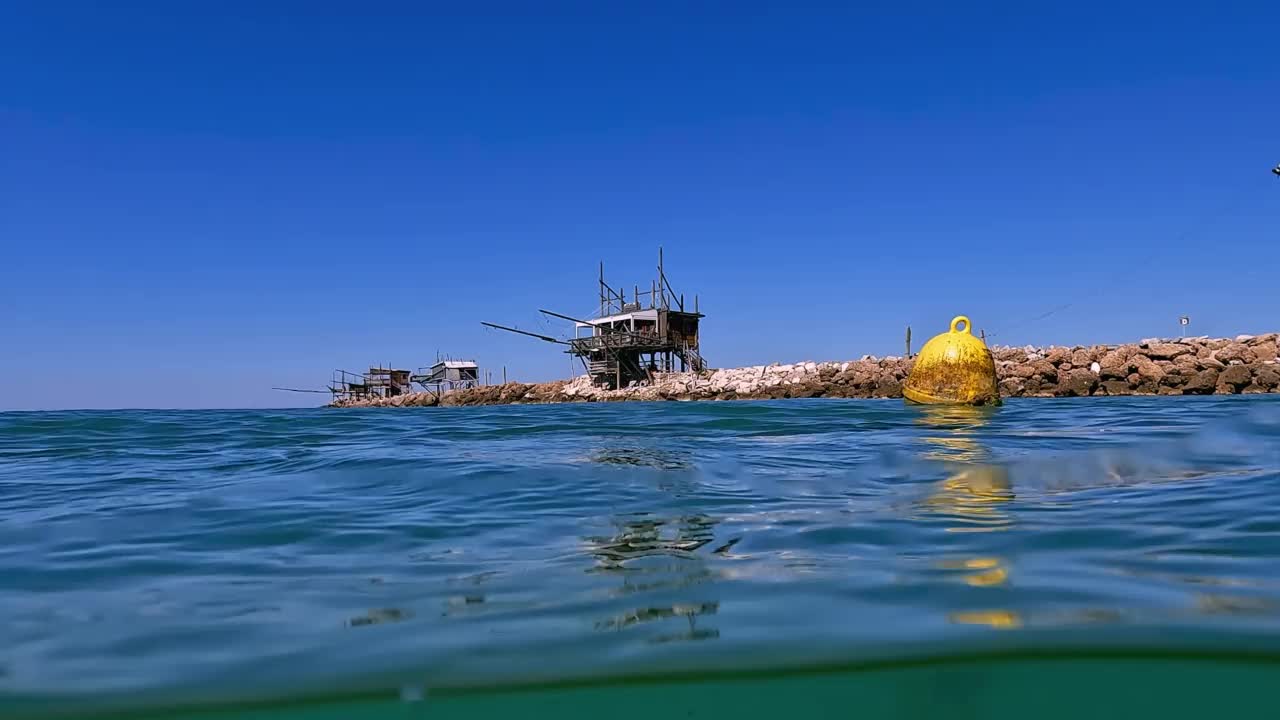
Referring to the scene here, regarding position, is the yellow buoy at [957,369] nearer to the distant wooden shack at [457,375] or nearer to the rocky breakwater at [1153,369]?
the rocky breakwater at [1153,369]

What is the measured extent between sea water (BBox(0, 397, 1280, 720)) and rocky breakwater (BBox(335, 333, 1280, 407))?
23779 mm

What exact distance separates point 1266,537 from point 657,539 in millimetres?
2505

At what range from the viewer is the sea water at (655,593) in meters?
1.63

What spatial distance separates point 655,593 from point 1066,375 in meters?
29.5

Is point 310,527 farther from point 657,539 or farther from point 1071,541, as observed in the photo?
point 1071,541

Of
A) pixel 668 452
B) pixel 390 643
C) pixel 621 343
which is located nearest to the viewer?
pixel 390 643

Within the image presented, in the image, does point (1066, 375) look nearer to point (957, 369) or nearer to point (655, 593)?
point (957, 369)

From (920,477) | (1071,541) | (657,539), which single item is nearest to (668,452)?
(920,477)

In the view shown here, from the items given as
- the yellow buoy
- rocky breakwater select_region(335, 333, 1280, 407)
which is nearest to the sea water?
the yellow buoy

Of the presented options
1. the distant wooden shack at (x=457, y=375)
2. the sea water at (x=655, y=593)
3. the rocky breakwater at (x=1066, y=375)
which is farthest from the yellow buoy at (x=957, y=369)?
the distant wooden shack at (x=457, y=375)

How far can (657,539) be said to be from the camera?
3.27 meters

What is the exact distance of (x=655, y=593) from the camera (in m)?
2.35

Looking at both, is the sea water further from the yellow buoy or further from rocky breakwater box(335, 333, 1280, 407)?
rocky breakwater box(335, 333, 1280, 407)

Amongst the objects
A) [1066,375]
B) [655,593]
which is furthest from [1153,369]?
[655,593]
